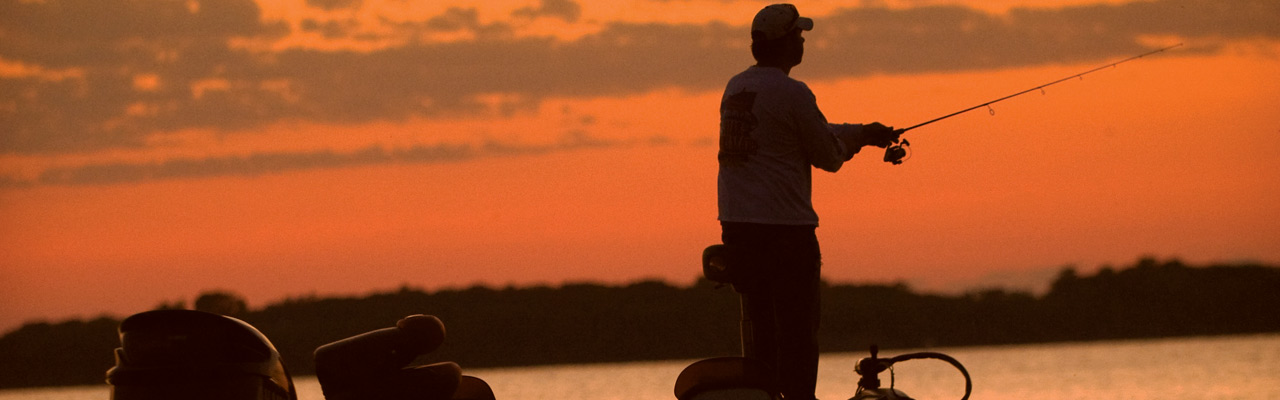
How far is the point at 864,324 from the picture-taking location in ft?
183

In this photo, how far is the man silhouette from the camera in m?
6.64

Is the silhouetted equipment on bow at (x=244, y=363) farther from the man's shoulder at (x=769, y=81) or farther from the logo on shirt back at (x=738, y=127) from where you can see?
the man's shoulder at (x=769, y=81)

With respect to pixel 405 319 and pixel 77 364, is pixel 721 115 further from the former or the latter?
pixel 77 364

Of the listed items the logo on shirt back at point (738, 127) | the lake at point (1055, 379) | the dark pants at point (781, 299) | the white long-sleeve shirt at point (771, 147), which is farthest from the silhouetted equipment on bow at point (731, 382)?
the lake at point (1055, 379)

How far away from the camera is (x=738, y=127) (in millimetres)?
6719

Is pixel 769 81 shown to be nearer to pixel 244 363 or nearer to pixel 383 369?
pixel 383 369

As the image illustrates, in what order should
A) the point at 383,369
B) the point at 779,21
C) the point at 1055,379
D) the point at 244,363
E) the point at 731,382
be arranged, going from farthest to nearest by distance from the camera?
the point at 1055,379, the point at 779,21, the point at 731,382, the point at 244,363, the point at 383,369

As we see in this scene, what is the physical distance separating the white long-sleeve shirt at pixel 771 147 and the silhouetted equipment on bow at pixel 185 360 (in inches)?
81.5

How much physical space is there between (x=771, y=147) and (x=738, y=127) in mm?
149

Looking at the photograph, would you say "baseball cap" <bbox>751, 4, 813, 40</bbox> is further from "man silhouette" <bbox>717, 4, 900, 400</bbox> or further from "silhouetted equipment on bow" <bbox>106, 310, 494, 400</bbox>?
"silhouetted equipment on bow" <bbox>106, 310, 494, 400</bbox>

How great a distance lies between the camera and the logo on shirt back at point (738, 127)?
6.68m

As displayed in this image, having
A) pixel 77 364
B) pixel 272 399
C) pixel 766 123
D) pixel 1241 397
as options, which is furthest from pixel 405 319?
pixel 77 364

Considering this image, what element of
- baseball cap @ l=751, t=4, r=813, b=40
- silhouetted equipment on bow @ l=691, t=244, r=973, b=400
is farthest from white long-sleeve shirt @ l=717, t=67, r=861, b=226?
silhouetted equipment on bow @ l=691, t=244, r=973, b=400

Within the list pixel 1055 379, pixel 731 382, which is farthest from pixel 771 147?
pixel 1055 379
